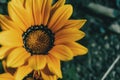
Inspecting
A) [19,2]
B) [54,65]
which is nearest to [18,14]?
[19,2]

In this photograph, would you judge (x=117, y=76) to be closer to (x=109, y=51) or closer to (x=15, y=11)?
(x=109, y=51)

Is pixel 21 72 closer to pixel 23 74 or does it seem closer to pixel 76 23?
pixel 23 74

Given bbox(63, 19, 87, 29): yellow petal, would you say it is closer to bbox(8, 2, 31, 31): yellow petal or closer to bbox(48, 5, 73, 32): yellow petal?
bbox(48, 5, 73, 32): yellow petal

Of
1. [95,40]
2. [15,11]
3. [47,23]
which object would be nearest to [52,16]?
[47,23]

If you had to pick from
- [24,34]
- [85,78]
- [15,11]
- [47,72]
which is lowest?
[85,78]

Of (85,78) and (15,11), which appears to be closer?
(15,11)

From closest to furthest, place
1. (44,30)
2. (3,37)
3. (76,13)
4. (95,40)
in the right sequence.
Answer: (3,37) < (44,30) < (76,13) < (95,40)
